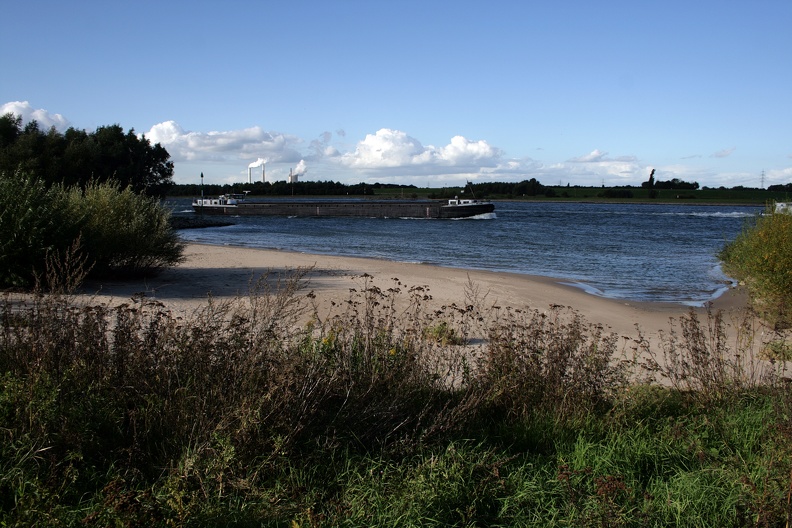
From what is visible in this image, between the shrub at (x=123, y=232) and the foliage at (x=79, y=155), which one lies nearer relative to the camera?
the shrub at (x=123, y=232)

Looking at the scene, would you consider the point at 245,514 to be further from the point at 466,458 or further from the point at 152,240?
the point at 152,240

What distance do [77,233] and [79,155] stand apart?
2786 cm

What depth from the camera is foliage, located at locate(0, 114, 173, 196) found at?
112 ft

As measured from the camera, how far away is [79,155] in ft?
123

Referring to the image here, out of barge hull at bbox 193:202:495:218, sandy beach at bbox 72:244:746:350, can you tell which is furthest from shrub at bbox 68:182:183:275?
barge hull at bbox 193:202:495:218

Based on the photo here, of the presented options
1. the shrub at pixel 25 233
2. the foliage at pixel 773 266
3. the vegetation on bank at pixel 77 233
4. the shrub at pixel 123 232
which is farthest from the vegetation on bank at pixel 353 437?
the shrub at pixel 123 232

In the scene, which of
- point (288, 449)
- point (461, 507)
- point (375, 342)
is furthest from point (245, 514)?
point (375, 342)

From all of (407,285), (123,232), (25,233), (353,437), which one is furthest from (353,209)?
(353,437)

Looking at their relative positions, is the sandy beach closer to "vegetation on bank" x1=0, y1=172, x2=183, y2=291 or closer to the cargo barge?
"vegetation on bank" x1=0, y1=172, x2=183, y2=291

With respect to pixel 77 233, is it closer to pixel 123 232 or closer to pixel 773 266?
pixel 123 232

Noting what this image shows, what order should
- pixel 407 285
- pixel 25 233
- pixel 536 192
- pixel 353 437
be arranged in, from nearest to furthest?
pixel 353 437, pixel 25 233, pixel 407 285, pixel 536 192

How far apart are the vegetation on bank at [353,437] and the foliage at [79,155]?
25803 mm

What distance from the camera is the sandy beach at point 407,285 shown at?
12.6m

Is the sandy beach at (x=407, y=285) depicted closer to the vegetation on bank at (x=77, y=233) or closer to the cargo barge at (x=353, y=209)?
the vegetation on bank at (x=77, y=233)
